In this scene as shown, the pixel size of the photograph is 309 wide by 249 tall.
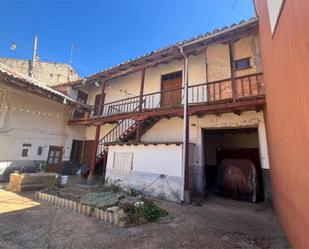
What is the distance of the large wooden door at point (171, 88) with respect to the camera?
1016cm

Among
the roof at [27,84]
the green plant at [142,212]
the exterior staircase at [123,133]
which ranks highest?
the roof at [27,84]

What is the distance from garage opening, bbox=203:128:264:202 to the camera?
24.8 feet

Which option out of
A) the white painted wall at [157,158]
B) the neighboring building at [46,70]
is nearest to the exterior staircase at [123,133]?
the white painted wall at [157,158]

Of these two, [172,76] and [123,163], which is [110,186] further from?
[172,76]

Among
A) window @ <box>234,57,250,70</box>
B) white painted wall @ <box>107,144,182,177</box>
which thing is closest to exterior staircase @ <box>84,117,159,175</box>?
white painted wall @ <box>107,144,182,177</box>

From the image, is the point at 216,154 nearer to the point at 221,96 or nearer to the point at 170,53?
the point at 221,96

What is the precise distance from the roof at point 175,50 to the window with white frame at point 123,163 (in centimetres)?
455

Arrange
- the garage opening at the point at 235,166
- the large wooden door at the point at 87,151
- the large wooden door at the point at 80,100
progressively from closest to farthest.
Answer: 1. the garage opening at the point at 235,166
2. the large wooden door at the point at 87,151
3. the large wooden door at the point at 80,100

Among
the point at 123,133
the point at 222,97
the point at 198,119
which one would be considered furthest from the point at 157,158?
the point at 222,97

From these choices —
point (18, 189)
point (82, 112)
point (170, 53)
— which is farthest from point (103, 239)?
point (82, 112)

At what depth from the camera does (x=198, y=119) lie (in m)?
9.03

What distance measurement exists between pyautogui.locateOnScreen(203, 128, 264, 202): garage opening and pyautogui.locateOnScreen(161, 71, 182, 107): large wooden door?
229 centimetres

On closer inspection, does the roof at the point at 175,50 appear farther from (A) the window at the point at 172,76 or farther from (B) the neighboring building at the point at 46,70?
(B) the neighboring building at the point at 46,70

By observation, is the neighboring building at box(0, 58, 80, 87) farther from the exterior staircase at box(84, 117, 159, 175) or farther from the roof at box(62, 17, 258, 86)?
the exterior staircase at box(84, 117, 159, 175)
